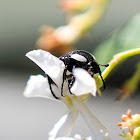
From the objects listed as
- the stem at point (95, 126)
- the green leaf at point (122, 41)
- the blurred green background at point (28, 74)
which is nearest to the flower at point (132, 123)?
the stem at point (95, 126)

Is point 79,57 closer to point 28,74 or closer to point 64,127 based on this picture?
point 64,127

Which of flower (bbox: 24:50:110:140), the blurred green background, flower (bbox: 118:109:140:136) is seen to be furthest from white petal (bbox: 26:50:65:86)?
the blurred green background

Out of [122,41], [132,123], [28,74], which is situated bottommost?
[132,123]

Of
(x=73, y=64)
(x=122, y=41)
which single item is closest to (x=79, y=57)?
(x=73, y=64)

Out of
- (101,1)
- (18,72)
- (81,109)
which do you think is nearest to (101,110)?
(18,72)

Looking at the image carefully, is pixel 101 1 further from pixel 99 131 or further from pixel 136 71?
pixel 99 131

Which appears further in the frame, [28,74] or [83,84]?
[28,74]

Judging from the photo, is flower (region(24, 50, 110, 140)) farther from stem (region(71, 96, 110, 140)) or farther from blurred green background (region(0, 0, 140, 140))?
blurred green background (region(0, 0, 140, 140))
